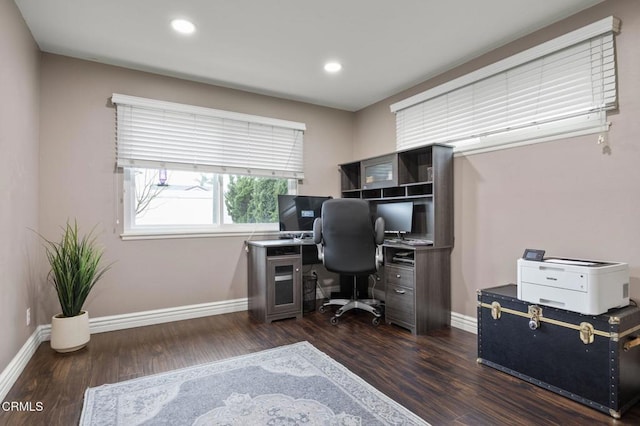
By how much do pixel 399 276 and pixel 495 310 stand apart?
41.2 inches

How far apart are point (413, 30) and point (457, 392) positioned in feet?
8.87

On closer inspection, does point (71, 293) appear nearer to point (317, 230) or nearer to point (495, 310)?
point (317, 230)

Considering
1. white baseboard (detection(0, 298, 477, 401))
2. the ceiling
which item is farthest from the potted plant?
the ceiling

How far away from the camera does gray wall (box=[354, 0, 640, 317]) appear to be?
2262mm

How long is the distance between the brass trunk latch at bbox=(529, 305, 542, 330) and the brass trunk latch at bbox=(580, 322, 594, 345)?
238mm

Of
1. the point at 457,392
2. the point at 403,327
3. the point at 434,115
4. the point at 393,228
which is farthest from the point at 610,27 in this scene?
the point at 403,327

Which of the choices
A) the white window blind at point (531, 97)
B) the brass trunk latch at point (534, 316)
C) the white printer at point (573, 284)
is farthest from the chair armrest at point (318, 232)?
the brass trunk latch at point (534, 316)

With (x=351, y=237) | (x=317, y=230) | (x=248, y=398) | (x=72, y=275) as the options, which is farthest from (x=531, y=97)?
(x=72, y=275)

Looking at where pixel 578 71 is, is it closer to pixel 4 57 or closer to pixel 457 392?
pixel 457 392

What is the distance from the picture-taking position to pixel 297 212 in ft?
13.3

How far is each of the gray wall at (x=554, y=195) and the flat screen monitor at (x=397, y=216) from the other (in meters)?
0.50

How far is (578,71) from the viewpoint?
2520mm

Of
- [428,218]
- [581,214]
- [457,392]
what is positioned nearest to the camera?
[457,392]

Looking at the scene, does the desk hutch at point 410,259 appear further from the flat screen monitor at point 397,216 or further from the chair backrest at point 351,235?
the chair backrest at point 351,235
